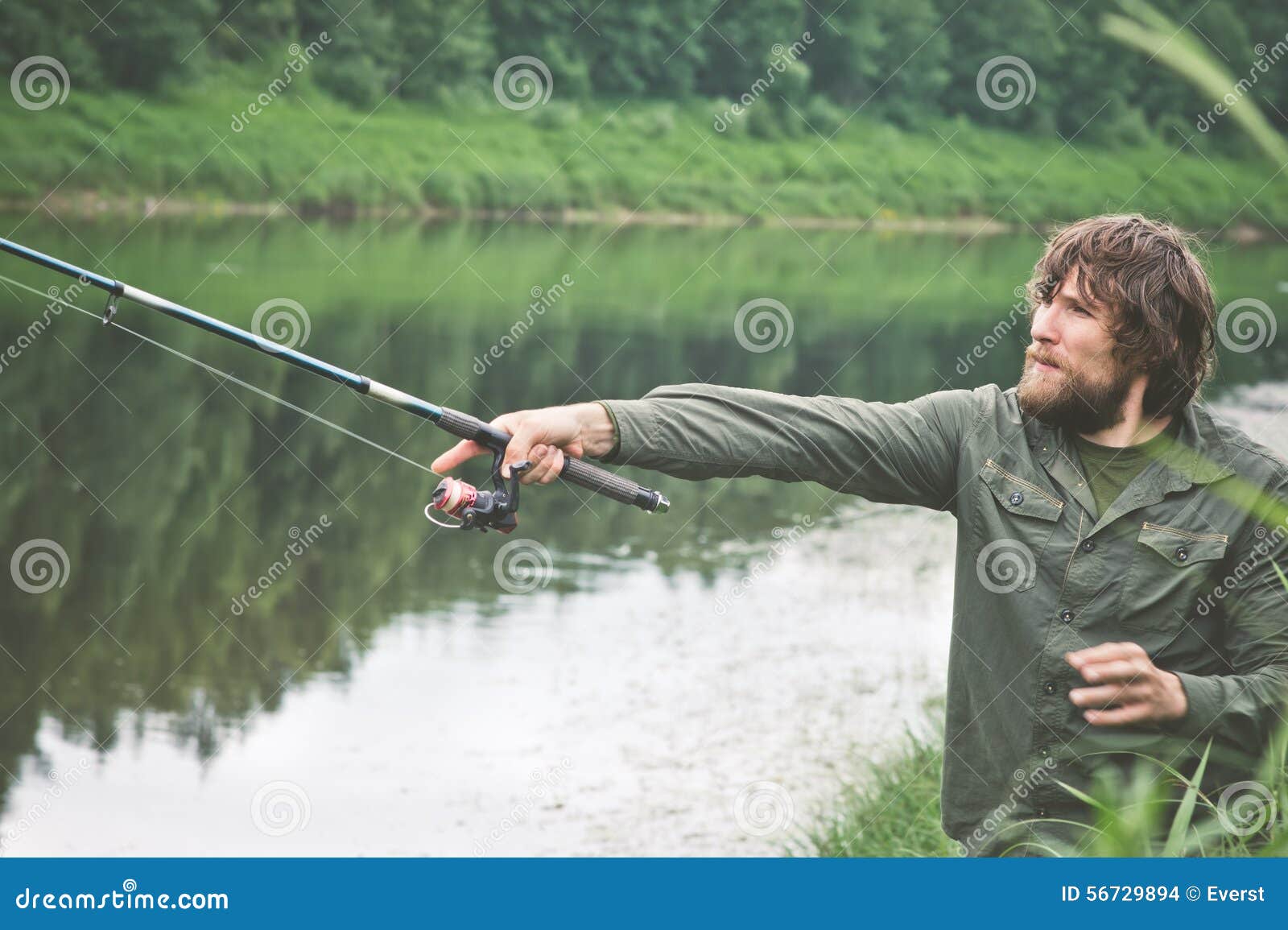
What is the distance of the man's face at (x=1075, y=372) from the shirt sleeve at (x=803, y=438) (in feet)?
0.43

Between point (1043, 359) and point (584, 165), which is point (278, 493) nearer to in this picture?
point (1043, 359)

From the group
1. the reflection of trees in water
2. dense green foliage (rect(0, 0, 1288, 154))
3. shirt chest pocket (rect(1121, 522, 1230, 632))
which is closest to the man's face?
shirt chest pocket (rect(1121, 522, 1230, 632))

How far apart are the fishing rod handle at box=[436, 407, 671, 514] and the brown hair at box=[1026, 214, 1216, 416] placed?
2.65 feet

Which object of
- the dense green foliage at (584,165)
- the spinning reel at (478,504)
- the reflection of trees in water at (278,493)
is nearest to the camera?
the spinning reel at (478,504)

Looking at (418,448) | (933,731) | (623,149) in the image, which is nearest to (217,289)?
(418,448)

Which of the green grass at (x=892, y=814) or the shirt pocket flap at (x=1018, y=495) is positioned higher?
the shirt pocket flap at (x=1018, y=495)

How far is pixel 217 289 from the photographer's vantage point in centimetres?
1898

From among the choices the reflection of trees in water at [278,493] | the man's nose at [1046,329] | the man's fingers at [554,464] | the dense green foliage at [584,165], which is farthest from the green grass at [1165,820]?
the dense green foliage at [584,165]

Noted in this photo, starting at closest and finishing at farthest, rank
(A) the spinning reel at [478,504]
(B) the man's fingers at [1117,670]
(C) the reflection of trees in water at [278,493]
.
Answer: (B) the man's fingers at [1117,670], (A) the spinning reel at [478,504], (C) the reflection of trees in water at [278,493]

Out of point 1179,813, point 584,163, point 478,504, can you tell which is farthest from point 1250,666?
point 584,163

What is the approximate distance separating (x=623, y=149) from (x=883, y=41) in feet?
29.9

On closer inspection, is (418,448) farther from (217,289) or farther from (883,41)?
(883,41)

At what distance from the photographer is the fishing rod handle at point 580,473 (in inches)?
97.0

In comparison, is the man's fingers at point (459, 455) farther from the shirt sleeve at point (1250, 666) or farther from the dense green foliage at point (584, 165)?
the dense green foliage at point (584, 165)
